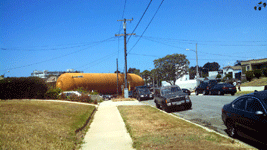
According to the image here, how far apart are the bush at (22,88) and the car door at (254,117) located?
15.5 meters

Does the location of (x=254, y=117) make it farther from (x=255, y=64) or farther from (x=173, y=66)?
(x=173, y=66)

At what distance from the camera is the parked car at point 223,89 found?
88.5ft

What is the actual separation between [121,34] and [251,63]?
1272 inches

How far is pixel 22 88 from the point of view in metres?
17.5

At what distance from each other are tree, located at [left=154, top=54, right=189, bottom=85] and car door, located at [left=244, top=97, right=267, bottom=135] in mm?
57865

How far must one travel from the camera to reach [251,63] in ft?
171

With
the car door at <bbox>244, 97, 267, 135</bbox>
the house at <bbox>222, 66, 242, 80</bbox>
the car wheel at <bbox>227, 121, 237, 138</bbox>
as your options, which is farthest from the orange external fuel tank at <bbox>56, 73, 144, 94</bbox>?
the car door at <bbox>244, 97, 267, 135</bbox>

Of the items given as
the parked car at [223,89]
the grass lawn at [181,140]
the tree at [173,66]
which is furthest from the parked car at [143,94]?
the tree at [173,66]

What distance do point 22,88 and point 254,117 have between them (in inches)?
638

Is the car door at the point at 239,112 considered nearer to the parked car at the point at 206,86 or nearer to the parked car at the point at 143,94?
the parked car at the point at 143,94

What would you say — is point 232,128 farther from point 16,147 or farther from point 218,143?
point 16,147

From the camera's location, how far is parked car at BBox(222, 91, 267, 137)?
A: 220 inches

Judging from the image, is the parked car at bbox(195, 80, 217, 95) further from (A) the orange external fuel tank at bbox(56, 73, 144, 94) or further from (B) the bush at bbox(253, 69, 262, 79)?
(A) the orange external fuel tank at bbox(56, 73, 144, 94)

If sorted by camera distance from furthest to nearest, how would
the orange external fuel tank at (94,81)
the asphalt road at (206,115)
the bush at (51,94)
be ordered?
the orange external fuel tank at (94,81) → the bush at (51,94) → the asphalt road at (206,115)
